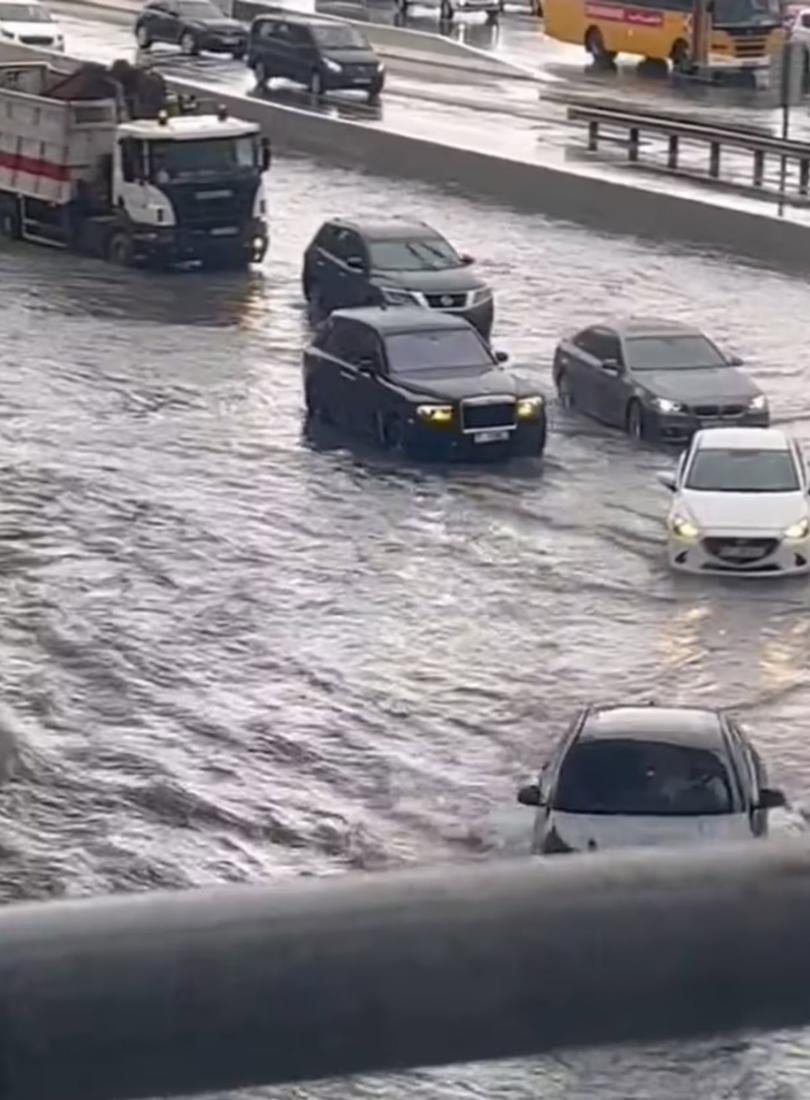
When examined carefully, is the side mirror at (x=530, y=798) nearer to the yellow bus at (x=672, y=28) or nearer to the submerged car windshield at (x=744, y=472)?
the submerged car windshield at (x=744, y=472)

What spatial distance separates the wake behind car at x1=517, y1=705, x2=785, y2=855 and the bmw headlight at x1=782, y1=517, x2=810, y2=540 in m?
7.27

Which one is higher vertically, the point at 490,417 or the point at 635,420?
the point at 490,417

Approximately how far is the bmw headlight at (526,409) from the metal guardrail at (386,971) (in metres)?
24.3

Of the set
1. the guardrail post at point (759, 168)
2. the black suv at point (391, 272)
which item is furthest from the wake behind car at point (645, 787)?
the guardrail post at point (759, 168)

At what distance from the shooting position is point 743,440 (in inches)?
907

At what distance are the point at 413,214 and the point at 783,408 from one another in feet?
43.9

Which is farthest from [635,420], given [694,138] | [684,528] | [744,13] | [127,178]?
[744,13]

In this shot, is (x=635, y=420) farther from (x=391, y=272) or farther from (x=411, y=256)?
(x=411, y=256)

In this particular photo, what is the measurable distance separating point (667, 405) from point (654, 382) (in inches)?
24.7

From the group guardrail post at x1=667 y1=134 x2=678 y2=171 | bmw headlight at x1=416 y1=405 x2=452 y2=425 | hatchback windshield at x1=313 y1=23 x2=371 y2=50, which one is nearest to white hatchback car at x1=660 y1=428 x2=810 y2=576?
bmw headlight at x1=416 y1=405 x2=452 y2=425

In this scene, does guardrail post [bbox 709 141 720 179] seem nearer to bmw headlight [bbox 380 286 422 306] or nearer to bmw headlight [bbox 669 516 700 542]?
bmw headlight [bbox 380 286 422 306]

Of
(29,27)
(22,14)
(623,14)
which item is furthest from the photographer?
(22,14)

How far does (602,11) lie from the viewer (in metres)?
56.5

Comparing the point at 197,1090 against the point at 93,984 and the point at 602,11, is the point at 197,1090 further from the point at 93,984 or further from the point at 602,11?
the point at 602,11
